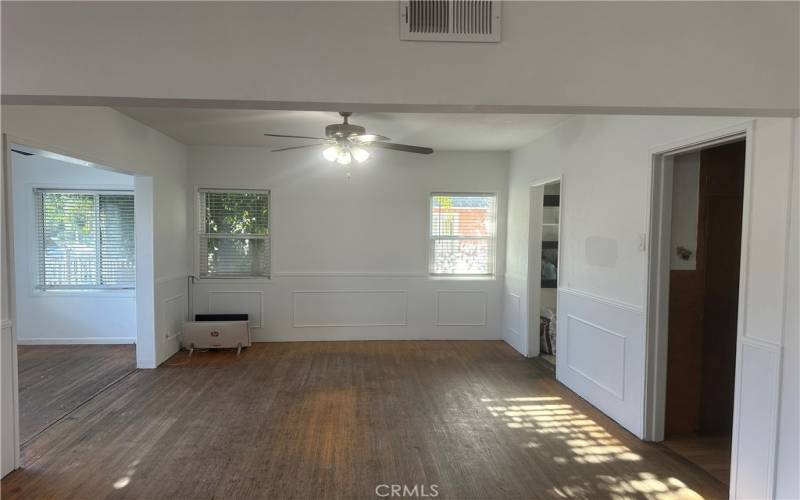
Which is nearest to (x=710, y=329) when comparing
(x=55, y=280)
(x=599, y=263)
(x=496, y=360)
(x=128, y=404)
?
(x=599, y=263)

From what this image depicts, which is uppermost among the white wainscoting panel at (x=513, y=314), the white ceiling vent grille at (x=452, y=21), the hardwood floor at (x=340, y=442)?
the white ceiling vent grille at (x=452, y=21)

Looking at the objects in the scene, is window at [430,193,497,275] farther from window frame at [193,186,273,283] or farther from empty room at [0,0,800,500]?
window frame at [193,186,273,283]

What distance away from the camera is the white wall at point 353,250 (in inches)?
210

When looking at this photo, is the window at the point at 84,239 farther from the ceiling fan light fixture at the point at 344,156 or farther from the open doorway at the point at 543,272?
the open doorway at the point at 543,272

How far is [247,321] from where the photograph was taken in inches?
201

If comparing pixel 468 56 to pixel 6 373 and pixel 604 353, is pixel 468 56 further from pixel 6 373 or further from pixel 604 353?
pixel 6 373

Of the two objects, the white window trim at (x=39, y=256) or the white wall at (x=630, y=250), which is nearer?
the white wall at (x=630, y=250)

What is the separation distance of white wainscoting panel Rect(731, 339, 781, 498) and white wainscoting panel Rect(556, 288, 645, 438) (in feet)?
2.60

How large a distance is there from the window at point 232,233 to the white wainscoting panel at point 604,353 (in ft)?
12.2

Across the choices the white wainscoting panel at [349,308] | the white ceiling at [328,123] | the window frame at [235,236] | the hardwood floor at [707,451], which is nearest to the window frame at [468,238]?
the white wainscoting panel at [349,308]

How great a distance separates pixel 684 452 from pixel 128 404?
14.1 feet

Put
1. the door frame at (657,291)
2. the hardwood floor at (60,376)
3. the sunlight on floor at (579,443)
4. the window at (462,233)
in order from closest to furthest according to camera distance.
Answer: the sunlight on floor at (579,443)
the door frame at (657,291)
the hardwood floor at (60,376)
the window at (462,233)

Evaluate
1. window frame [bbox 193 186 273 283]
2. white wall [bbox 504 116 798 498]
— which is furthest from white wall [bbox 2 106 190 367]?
white wall [bbox 504 116 798 498]

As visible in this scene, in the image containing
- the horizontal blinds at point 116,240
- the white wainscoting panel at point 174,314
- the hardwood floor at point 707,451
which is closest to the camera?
the hardwood floor at point 707,451
